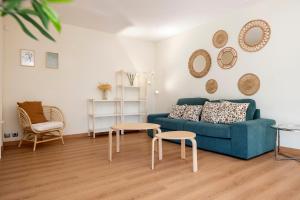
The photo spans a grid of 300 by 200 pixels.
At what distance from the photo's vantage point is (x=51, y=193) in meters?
1.87

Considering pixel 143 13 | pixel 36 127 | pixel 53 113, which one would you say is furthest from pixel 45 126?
pixel 143 13

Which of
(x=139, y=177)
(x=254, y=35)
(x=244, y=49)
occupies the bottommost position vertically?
(x=139, y=177)

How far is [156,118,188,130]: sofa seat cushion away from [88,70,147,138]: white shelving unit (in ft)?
4.17

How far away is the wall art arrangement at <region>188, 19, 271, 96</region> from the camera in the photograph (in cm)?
340

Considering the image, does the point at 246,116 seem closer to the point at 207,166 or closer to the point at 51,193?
the point at 207,166

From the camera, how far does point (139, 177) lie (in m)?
2.24

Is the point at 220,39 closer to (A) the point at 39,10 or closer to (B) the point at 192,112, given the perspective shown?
(B) the point at 192,112

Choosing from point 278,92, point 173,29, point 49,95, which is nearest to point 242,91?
point 278,92

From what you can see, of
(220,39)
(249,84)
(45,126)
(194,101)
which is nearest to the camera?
(45,126)

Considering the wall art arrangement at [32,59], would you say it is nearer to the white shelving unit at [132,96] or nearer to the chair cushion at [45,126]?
the chair cushion at [45,126]

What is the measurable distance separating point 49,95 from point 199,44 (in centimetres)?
342

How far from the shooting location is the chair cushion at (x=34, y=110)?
3.59m

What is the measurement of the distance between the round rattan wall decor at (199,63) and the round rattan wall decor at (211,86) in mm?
239

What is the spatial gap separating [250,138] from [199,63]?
220cm
